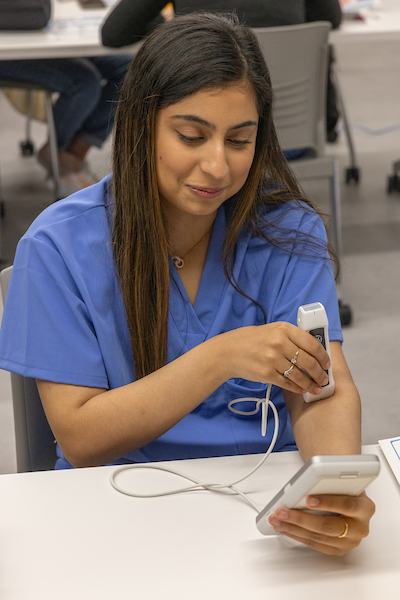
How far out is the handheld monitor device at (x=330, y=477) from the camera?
748mm

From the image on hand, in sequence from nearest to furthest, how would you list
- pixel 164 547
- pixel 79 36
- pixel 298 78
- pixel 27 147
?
1. pixel 164 547
2. pixel 298 78
3. pixel 79 36
4. pixel 27 147

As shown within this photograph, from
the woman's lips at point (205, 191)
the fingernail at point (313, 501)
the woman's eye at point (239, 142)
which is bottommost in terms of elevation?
the fingernail at point (313, 501)

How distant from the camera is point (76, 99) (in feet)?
10.5

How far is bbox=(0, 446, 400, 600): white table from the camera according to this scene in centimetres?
81

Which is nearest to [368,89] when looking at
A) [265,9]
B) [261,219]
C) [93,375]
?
[265,9]

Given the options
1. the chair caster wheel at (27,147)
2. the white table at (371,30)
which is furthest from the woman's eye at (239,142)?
the chair caster wheel at (27,147)

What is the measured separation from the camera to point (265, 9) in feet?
7.50

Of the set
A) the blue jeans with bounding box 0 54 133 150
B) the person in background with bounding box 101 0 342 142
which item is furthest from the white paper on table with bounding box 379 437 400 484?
the blue jeans with bounding box 0 54 133 150

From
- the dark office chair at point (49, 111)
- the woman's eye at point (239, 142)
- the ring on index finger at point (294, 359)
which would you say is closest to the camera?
the ring on index finger at point (294, 359)

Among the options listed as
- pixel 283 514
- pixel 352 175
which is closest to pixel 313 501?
pixel 283 514

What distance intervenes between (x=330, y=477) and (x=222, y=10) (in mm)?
1872

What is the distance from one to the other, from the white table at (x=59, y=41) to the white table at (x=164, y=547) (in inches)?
78.3

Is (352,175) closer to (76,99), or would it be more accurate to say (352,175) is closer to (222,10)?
(76,99)

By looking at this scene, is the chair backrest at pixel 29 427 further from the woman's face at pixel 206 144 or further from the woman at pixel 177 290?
the woman's face at pixel 206 144
